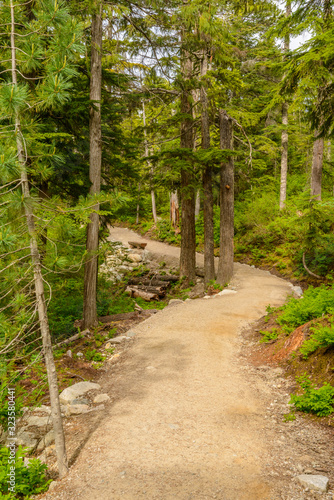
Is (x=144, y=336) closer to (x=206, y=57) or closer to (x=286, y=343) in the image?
(x=286, y=343)

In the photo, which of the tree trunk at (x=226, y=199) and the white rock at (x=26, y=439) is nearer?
the white rock at (x=26, y=439)

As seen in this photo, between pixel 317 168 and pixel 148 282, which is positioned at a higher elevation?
pixel 317 168

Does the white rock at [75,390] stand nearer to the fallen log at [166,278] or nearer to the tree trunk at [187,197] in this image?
the tree trunk at [187,197]

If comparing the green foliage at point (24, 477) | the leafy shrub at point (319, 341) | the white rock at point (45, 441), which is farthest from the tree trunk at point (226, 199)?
the green foliage at point (24, 477)

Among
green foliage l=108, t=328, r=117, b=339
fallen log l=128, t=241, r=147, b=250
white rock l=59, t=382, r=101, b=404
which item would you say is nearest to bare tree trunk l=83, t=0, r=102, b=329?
green foliage l=108, t=328, r=117, b=339

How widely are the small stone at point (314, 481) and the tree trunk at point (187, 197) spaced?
371 inches

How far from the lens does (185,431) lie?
13.5ft

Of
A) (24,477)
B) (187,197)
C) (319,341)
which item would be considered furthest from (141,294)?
(24,477)

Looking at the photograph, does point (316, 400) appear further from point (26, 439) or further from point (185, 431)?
point (26, 439)

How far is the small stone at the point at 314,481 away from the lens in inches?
115

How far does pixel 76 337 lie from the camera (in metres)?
7.95

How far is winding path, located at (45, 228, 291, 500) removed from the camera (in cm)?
324

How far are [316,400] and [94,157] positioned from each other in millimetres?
7100

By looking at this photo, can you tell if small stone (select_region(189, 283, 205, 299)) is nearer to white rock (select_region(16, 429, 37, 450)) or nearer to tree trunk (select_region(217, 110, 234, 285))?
tree trunk (select_region(217, 110, 234, 285))
